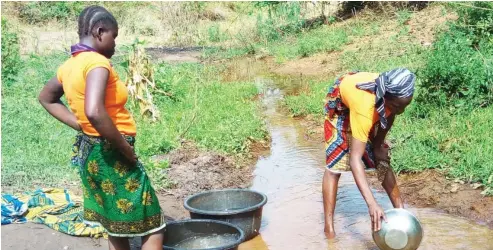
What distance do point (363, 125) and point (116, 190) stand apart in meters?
1.47

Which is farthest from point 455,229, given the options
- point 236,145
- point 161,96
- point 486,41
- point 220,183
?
point 161,96

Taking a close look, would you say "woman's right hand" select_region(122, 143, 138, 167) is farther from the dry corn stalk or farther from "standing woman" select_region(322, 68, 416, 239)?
the dry corn stalk

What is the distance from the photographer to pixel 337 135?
4.00m

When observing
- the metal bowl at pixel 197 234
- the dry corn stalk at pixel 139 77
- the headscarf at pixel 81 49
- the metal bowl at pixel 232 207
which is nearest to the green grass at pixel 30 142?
the dry corn stalk at pixel 139 77

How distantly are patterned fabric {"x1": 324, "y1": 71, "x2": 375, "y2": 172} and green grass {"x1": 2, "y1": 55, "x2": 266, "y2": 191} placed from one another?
183 cm

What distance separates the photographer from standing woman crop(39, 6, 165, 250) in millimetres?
2604

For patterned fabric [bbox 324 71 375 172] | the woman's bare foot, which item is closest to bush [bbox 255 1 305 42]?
the woman's bare foot

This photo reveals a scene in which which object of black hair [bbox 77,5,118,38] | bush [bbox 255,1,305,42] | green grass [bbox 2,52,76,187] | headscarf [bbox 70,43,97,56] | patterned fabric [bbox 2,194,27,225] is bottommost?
patterned fabric [bbox 2,194,27,225]

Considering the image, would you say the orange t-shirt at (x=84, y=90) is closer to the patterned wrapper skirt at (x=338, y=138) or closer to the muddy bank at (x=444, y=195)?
the patterned wrapper skirt at (x=338, y=138)

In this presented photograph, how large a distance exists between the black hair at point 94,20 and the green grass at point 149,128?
2.46 m

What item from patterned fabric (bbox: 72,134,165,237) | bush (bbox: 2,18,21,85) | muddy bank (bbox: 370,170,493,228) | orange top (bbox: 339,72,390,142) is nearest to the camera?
patterned fabric (bbox: 72,134,165,237)

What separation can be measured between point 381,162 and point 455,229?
3.11 feet

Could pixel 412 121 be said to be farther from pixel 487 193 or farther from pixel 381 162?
pixel 381 162

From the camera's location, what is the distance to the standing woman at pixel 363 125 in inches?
133
